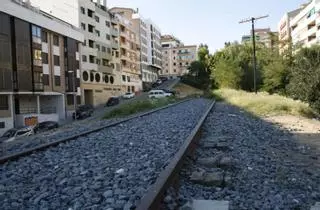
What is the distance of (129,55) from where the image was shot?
98312 mm

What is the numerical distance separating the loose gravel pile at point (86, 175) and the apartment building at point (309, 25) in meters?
79.0

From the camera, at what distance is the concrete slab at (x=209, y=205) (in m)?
5.38

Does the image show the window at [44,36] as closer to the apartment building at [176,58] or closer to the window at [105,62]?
the window at [105,62]

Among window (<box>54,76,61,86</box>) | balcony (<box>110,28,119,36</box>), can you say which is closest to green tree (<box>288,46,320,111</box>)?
window (<box>54,76,61,86</box>)

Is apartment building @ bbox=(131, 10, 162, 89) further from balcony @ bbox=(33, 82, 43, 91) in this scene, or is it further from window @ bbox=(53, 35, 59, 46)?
balcony @ bbox=(33, 82, 43, 91)

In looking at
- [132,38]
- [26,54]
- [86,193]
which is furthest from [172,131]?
[132,38]

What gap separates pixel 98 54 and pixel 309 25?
48.0 metres

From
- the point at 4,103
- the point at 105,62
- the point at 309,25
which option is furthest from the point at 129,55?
the point at 4,103

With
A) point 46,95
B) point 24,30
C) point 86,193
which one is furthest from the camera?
point 46,95

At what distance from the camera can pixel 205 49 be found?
106438 millimetres

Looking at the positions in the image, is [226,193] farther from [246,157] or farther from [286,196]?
[246,157]

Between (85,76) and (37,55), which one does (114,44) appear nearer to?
(85,76)

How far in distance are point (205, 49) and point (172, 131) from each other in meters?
94.6

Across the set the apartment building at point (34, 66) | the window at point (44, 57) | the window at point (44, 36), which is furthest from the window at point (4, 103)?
the window at point (44, 36)
